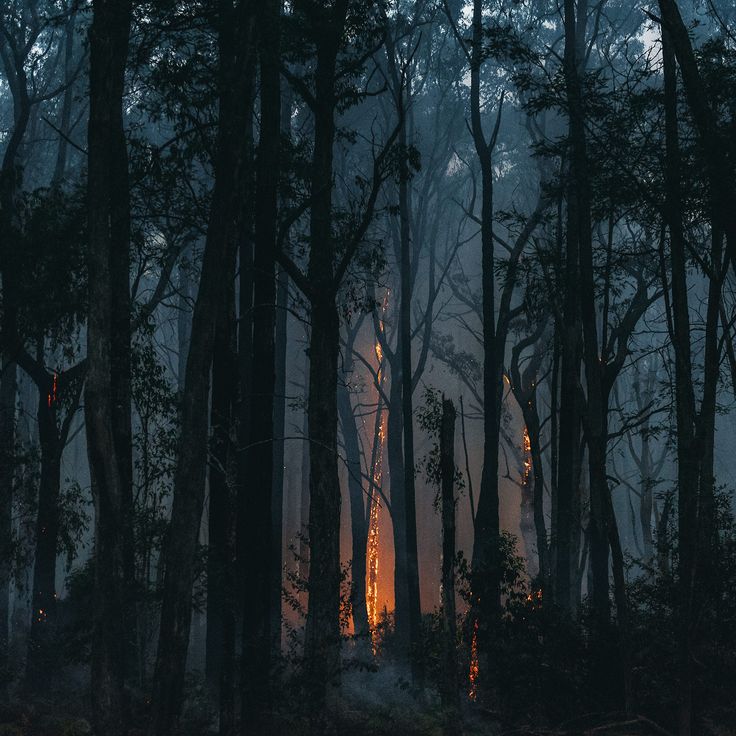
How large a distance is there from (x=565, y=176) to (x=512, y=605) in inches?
346

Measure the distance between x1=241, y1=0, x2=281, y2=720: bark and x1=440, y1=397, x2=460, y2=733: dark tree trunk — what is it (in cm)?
253

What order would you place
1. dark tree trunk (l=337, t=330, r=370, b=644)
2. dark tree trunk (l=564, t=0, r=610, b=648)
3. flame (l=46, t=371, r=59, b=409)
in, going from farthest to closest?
dark tree trunk (l=337, t=330, r=370, b=644) → flame (l=46, t=371, r=59, b=409) → dark tree trunk (l=564, t=0, r=610, b=648)

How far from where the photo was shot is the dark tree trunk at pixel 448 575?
13477 mm

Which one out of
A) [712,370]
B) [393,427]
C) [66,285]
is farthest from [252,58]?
[393,427]

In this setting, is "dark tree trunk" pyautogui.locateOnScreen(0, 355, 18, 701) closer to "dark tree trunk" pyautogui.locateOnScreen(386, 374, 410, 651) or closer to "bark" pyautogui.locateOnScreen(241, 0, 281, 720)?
"bark" pyautogui.locateOnScreen(241, 0, 281, 720)

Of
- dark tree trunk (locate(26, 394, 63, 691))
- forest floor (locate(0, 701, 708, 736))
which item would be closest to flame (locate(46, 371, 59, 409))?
dark tree trunk (locate(26, 394, 63, 691))

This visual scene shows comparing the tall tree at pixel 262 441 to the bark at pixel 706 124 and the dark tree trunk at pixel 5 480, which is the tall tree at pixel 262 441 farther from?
the bark at pixel 706 124

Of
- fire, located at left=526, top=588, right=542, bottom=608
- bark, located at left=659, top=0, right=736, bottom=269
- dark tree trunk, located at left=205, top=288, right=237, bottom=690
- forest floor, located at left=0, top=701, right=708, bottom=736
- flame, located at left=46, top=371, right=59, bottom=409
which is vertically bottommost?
forest floor, located at left=0, top=701, right=708, bottom=736

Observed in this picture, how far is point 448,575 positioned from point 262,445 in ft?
11.4

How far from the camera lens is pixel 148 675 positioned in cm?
1939

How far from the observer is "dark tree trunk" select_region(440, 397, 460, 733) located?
531 inches

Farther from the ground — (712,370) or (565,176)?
(565,176)

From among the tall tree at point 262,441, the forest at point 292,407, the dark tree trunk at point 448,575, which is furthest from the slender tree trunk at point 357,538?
the dark tree trunk at point 448,575

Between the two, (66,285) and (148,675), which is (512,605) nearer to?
(148,675)
